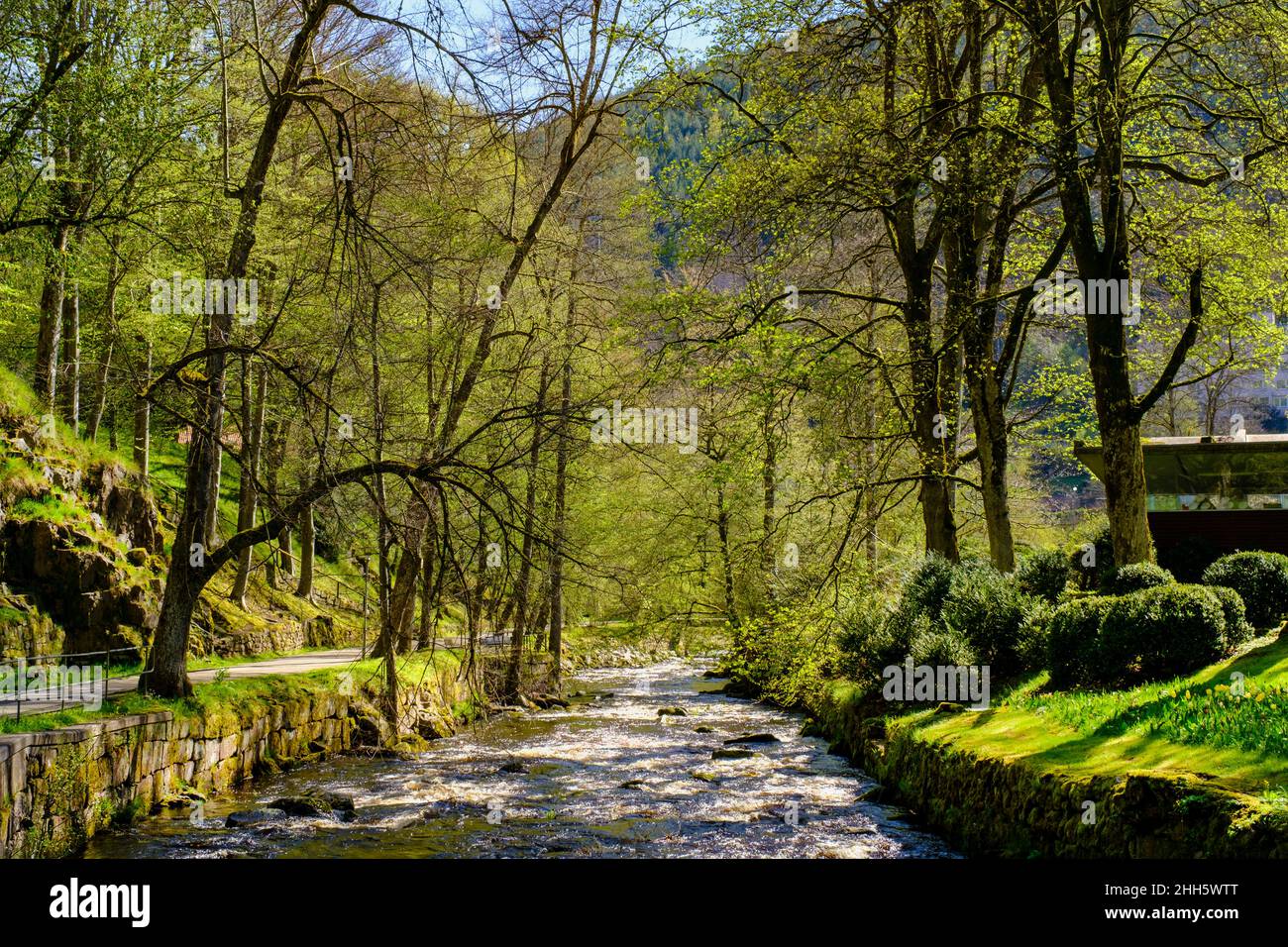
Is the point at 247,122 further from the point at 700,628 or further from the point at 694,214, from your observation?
the point at 700,628

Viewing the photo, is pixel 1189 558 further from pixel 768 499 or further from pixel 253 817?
pixel 253 817

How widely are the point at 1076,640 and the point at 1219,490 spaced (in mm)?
10379

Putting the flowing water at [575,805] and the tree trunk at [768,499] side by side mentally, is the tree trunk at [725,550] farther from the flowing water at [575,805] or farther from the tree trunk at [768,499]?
the flowing water at [575,805]

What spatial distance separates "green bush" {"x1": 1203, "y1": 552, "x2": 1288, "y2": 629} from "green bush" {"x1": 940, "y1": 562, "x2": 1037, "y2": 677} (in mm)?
2732

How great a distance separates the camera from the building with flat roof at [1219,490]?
65.7 feet

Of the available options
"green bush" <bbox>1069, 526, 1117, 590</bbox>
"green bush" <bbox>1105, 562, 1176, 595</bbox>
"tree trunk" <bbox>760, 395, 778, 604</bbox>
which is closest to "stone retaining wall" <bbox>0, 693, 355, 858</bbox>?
"tree trunk" <bbox>760, 395, 778, 604</bbox>

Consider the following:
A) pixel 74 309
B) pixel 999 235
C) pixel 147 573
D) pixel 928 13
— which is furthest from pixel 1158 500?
pixel 74 309

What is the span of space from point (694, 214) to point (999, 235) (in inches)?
216

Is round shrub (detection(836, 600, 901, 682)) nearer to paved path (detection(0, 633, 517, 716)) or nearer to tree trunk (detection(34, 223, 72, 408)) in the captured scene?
paved path (detection(0, 633, 517, 716))

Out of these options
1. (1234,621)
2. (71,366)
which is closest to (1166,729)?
(1234,621)

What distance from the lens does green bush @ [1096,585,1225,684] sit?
11.0 metres

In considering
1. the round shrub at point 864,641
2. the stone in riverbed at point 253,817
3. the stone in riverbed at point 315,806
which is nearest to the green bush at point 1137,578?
the round shrub at point 864,641

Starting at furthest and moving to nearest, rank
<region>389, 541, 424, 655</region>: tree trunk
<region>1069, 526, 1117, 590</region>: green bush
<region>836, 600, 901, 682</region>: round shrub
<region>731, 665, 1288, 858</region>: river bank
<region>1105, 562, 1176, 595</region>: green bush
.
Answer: <region>389, 541, 424, 655</region>: tree trunk
<region>1069, 526, 1117, 590</region>: green bush
<region>836, 600, 901, 682</region>: round shrub
<region>1105, 562, 1176, 595</region>: green bush
<region>731, 665, 1288, 858</region>: river bank
